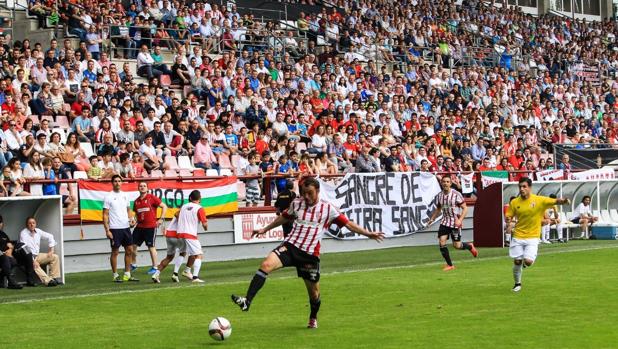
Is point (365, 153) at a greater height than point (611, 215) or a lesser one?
greater

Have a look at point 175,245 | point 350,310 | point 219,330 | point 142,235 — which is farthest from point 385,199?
point 219,330

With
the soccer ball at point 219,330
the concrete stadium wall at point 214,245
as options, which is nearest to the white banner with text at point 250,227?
the concrete stadium wall at point 214,245

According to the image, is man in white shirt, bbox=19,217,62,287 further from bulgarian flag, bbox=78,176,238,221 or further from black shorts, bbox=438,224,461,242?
black shorts, bbox=438,224,461,242

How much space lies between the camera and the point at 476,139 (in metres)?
39.1

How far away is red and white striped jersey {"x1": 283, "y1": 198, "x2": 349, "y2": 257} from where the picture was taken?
1505cm

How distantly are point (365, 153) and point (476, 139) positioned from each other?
23.1 ft

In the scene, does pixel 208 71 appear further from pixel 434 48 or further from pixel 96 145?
pixel 434 48

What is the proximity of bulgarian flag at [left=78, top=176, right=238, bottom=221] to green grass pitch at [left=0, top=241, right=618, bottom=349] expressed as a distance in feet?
5.12

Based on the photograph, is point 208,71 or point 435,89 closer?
point 208,71

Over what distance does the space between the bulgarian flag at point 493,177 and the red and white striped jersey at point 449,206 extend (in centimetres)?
974

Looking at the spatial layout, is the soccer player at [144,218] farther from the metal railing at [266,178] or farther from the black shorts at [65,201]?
the black shorts at [65,201]

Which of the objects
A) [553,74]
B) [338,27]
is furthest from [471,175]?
[553,74]

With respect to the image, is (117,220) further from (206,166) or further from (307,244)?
(307,244)

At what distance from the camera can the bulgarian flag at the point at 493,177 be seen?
35.4 metres
